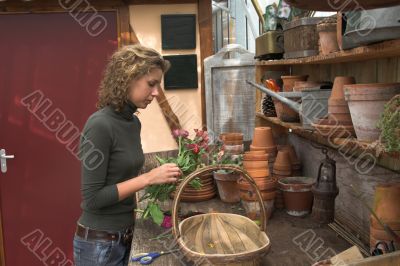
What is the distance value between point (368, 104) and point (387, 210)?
364mm

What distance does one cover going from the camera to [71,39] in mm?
3514

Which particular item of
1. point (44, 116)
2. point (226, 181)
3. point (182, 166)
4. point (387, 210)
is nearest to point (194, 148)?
point (182, 166)

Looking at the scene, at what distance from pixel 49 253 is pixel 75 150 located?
3.17 feet

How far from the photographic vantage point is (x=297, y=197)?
204 cm

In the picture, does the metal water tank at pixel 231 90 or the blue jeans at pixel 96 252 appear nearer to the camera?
the blue jeans at pixel 96 252

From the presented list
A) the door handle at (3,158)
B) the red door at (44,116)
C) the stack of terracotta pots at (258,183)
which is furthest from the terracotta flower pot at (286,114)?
the door handle at (3,158)

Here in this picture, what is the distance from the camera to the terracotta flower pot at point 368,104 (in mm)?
1172

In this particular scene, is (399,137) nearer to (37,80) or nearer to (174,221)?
(174,221)

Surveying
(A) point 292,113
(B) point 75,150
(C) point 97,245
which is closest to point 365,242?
(A) point 292,113

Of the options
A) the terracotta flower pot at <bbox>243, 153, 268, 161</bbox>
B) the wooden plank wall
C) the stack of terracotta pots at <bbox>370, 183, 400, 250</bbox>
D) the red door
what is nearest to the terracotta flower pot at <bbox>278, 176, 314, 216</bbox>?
the terracotta flower pot at <bbox>243, 153, 268, 161</bbox>

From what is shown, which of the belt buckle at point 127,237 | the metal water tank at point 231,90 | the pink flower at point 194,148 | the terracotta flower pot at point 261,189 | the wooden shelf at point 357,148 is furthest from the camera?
the metal water tank at point 231,90

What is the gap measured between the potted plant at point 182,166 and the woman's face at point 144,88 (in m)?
0.43

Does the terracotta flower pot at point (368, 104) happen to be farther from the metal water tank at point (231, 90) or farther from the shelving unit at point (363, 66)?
the metal water tank at point (231, 90)

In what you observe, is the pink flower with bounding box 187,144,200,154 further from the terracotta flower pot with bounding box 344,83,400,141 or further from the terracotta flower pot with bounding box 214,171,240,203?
the terracotta flower pot with bounding box 344,83,400,141
